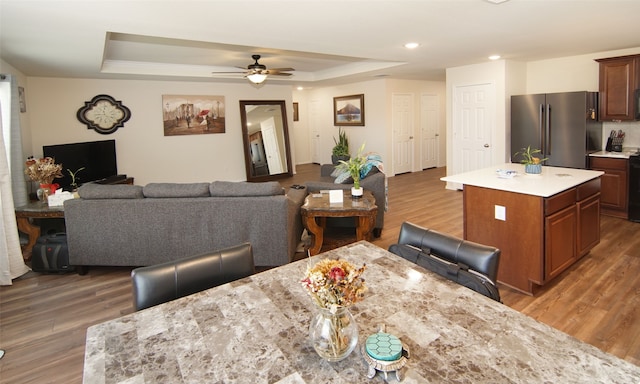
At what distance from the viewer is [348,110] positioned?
9664 millimetres

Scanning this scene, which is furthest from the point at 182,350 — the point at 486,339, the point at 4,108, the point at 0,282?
the point at 4,108

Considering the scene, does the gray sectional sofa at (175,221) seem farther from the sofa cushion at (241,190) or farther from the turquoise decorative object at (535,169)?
the turquoise decorative object at (535,169)

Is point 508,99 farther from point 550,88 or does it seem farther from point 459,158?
point 459,158

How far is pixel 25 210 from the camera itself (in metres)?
3.96

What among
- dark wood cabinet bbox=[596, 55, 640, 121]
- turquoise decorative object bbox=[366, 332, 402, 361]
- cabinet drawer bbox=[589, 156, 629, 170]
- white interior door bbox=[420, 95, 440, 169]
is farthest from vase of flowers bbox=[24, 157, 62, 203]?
white interior door bbox=[420, 95, 440, 169]

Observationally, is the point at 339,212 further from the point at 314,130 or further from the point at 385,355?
the point at 314,130

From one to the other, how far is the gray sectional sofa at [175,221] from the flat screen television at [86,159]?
2326mm

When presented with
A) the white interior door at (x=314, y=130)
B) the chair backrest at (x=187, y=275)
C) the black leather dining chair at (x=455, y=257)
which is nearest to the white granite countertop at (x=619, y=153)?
the black leather dining chair at (x=455, y=257)

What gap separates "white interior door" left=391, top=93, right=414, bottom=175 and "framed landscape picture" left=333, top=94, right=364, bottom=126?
83 cm

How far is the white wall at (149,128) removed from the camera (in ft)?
20.8

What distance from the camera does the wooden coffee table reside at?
378 centimetres

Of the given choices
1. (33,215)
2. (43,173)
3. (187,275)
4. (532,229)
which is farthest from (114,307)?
(532,229)

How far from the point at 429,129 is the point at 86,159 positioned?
24.5ft

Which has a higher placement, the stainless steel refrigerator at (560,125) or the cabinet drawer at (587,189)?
the stainless steel refrigerator at (560,125)
